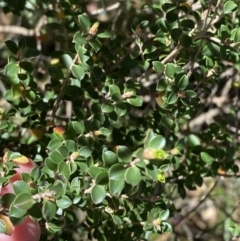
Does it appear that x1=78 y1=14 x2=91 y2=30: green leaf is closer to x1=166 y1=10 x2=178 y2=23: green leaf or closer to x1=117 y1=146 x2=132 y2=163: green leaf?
x1=166 y1=10 x2=178 y2=23: green leaf

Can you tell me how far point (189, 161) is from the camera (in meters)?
1.06

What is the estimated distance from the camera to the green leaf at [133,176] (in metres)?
0.62

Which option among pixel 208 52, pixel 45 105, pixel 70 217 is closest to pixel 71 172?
pixel 70 217

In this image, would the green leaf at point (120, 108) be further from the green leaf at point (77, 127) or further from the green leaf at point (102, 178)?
the green leaf at point (102, 178)

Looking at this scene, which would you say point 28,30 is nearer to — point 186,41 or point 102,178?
point 186,41

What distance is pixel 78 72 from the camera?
2.81ft

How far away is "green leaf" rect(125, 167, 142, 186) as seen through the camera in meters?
0.62

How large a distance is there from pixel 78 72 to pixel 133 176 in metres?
0.29

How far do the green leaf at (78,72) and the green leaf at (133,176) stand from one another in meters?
0.27

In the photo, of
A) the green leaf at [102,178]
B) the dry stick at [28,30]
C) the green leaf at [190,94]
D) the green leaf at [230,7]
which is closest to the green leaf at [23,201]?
the green leaf at [102,178]

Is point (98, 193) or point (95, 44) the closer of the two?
point (98, 193)

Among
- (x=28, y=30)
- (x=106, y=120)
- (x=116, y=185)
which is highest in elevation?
(x=116, y=185)

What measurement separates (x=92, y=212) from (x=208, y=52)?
1.11 feet

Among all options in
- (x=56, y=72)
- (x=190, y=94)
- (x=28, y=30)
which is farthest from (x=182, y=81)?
(x=28, y=30)
